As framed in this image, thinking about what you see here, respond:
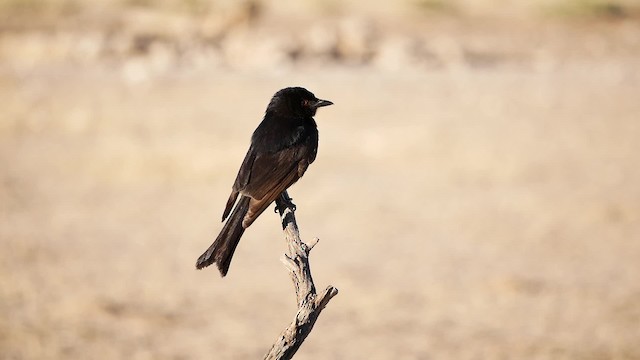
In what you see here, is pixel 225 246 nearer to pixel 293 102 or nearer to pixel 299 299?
pixel 299 299

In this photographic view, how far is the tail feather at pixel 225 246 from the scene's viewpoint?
11.5ft

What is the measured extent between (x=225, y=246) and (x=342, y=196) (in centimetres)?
948

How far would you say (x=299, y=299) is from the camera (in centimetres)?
377

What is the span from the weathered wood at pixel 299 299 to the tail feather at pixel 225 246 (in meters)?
0.20

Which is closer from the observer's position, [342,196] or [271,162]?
[271,162]

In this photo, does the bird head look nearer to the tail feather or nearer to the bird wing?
the bird wing

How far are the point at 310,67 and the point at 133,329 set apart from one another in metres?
9.91

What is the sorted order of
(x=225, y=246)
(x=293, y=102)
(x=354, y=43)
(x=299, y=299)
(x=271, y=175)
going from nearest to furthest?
1. (x=225, y=246)
2. (x=299, y=299)
3. (x=271, y=175)
4. (x=293, y=102)
5. (x=354, y=43)

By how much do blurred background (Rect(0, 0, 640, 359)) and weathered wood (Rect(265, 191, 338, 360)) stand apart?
4979 mm

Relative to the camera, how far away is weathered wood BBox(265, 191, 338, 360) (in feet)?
12.0

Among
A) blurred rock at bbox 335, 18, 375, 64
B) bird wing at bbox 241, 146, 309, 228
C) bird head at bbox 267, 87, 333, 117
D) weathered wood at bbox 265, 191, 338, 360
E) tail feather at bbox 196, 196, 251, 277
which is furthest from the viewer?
blurred rock at bbox 335, 18, 375, 64

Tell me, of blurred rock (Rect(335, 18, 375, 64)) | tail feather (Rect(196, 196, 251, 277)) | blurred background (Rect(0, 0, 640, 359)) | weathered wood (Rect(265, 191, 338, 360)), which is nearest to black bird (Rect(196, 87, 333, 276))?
tail feather (Rect(196, 196, 251, 277))

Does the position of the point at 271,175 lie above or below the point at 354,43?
below

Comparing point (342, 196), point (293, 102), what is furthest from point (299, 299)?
point (342, 196)
